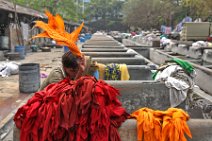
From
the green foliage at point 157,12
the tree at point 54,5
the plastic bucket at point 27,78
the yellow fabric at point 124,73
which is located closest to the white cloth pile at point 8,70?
the plastic bucket at point 27,78

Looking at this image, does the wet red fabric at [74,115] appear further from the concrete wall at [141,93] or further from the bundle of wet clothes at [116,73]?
the bundle of wet clothes at [116,73]

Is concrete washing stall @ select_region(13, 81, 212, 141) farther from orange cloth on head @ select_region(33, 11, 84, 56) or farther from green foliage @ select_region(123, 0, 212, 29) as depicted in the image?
green foliage @ select_region(123, 0, 212, 29)

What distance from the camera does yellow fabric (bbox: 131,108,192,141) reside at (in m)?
2.68

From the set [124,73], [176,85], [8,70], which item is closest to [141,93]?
[176,85]

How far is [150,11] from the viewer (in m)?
46.4

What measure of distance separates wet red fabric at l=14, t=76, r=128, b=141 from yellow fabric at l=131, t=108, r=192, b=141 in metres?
0.29

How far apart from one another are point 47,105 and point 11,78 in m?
9.20

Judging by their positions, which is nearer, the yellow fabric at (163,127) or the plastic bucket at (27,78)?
the yellow fabric at (163,127)

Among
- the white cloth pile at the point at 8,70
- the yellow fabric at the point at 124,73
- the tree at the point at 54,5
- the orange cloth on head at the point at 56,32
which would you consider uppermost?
the tree at the point at 54,5

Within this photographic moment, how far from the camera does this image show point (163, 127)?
8.88 feet

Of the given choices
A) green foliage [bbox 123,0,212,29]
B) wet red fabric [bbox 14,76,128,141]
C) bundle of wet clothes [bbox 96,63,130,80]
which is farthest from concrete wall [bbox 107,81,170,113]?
green foliage [bbox 123,0,212,29]

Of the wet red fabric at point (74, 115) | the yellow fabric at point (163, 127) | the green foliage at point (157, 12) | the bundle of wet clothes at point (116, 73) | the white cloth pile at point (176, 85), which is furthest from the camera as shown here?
the green foliage at point (157, 12)

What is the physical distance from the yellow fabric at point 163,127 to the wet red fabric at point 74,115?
0.94ft

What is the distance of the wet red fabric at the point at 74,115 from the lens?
2.53 m
